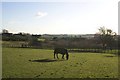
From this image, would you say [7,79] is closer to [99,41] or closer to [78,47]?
[78,47]

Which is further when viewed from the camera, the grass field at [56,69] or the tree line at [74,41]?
the tree line at [74,41]

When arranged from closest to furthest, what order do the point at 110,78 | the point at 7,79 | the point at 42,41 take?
1. the point at 7,79
2. the point at 110,78
3. the point at 42,41

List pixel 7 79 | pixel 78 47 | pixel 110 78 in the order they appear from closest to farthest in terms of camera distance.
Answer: pixel 7 79 < pixel 110 78 < pixel 78 47

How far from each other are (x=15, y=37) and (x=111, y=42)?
106 ft

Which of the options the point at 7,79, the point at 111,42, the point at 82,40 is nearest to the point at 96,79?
the point at 7,79

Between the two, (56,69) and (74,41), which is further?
(74,41)

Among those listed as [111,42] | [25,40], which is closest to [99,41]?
[111,42]

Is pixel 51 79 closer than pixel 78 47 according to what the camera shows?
Yes

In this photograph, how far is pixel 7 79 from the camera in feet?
41.7

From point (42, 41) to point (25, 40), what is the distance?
9.46 metres

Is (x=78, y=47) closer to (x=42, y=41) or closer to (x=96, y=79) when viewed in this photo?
(x=42, y=41)

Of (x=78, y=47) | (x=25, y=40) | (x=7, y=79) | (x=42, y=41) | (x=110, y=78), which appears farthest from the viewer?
(x=25, y=40)

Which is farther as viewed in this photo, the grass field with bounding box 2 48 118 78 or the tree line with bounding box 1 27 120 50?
the tree line with bounding box 1 27 120 50

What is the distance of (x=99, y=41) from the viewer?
72.6 meters
